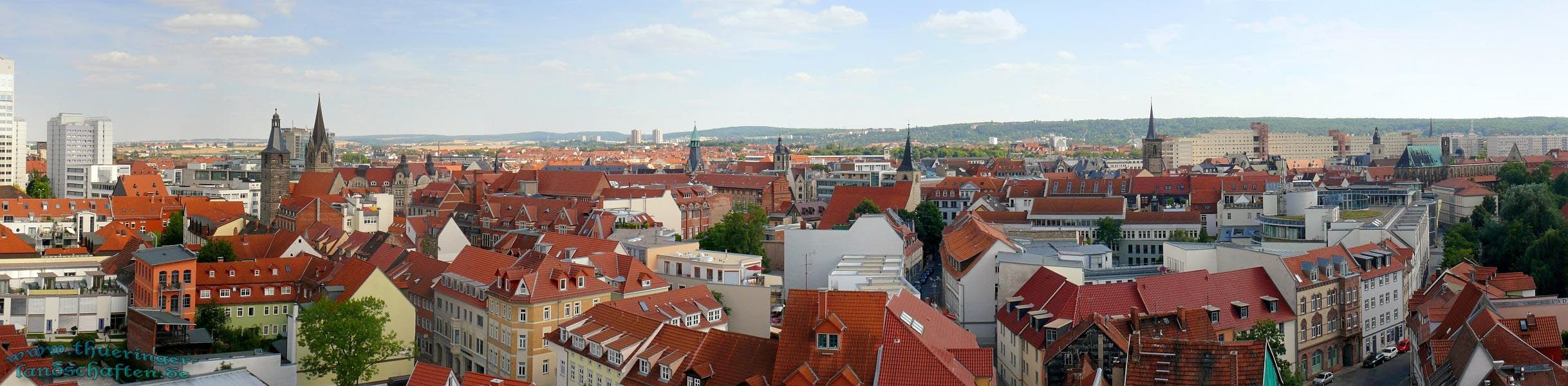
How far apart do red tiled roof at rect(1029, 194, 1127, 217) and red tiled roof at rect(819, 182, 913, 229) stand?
10818 millimetres

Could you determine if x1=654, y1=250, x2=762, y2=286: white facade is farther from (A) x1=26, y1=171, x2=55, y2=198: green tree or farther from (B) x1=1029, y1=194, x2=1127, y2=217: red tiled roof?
(A) x1=26, y1=171, x2=55, y2=198: green tree

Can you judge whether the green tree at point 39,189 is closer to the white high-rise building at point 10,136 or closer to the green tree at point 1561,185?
the white high-rise building at point 10,136

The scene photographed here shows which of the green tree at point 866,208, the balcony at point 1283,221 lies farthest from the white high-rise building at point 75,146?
the balcony at point 1283,221

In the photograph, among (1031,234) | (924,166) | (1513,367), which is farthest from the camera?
(924,166)

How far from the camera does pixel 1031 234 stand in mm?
68312

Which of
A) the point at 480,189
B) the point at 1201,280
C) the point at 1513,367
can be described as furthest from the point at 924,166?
the point at 1513,367

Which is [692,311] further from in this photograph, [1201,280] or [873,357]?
[1201,280]

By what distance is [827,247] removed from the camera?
56.5 meters

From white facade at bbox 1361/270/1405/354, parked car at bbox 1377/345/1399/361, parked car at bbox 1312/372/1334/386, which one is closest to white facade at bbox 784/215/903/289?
white facade at bbox 1361/270/1405/354

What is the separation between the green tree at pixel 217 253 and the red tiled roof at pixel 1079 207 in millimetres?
45699

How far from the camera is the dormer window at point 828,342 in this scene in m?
28.2

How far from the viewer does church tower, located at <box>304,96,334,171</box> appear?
9925 centimetres

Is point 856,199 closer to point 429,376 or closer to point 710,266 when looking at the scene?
point 710,266

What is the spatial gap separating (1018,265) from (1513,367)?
1820 centimetres
